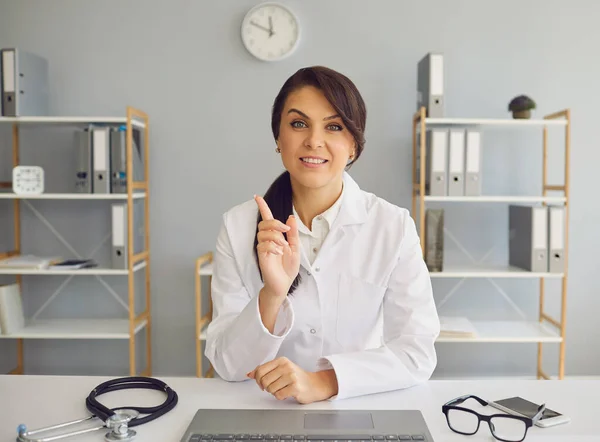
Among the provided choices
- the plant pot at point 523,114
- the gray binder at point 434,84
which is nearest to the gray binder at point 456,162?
the gray binder at point 434,84

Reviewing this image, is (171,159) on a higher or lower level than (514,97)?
lower

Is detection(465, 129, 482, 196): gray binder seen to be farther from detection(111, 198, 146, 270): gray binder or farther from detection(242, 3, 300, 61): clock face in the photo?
detection(111, 198, 146, 270): gray binder

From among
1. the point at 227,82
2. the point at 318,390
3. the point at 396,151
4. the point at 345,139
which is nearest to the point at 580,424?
the point at 318,390

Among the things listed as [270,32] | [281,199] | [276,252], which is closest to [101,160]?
[270,32]

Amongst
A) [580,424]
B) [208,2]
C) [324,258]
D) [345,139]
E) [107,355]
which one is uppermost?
[208,2]

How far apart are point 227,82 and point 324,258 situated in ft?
6.13

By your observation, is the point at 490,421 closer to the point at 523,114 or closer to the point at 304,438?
the point at 304,438

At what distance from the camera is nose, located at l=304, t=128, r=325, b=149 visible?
4.25 ft

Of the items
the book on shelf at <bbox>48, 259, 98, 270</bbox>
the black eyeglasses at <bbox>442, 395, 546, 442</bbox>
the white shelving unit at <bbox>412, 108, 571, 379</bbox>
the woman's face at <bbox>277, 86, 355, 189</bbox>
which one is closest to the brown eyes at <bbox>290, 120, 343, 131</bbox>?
the woman's face at <bbox>277, 86, 355, 189</bbox>

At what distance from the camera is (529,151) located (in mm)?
3021

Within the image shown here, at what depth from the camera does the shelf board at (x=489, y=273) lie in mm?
2701

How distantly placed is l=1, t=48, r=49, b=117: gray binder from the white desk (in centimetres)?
192

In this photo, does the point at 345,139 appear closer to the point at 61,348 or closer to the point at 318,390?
the point at 318,390

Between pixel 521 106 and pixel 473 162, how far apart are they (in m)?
0.38
